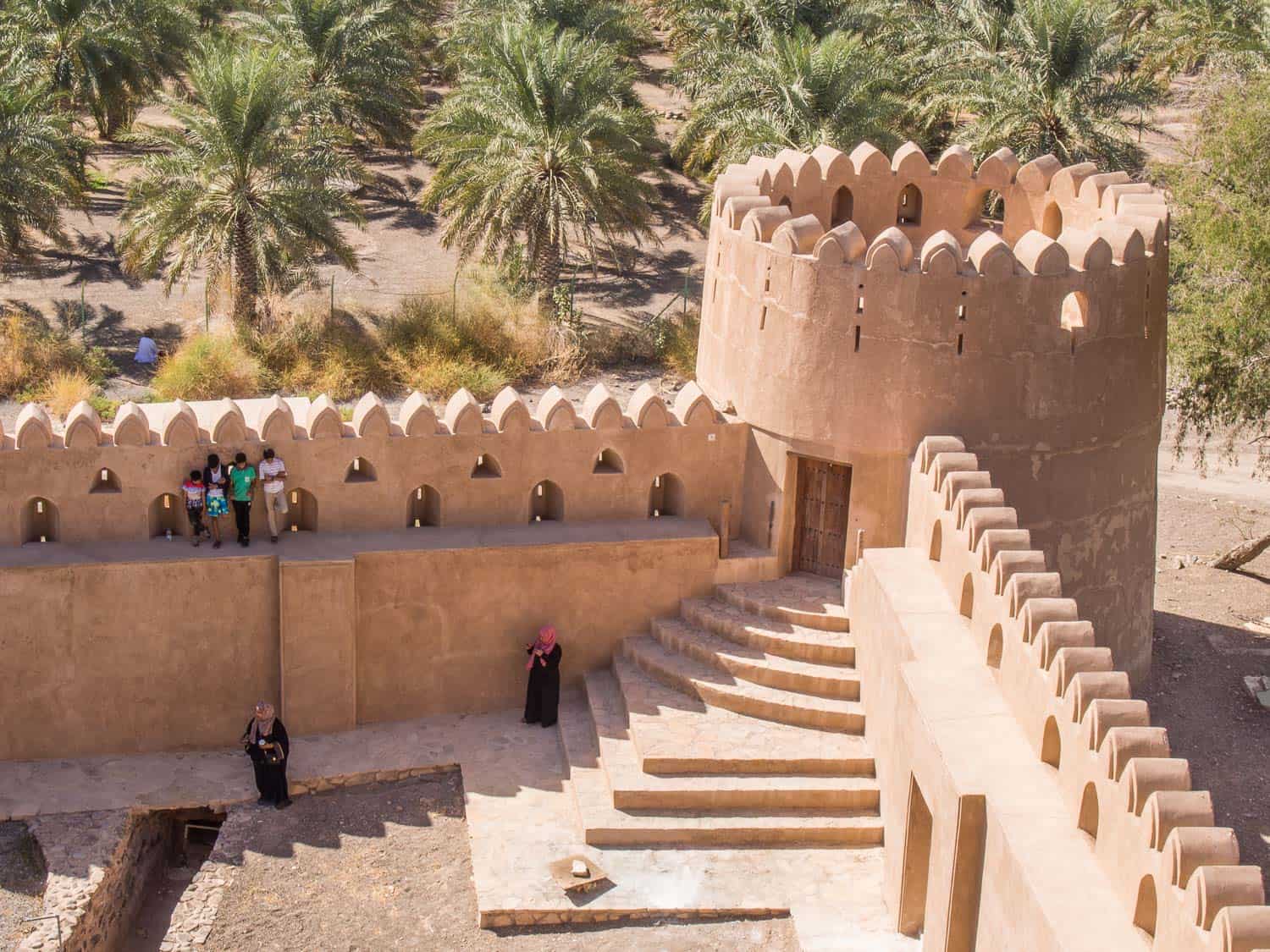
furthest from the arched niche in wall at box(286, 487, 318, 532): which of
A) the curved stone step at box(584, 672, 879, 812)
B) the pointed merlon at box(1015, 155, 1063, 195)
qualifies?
the pointed merlon at box(1015, 155, 1063, 195)

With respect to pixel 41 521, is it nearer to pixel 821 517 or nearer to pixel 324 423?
pixel 324 423

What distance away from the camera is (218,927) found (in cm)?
Answer: 1302

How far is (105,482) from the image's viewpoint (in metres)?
15.2

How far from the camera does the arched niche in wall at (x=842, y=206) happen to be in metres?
17.6

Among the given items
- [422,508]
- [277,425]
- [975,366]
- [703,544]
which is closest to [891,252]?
[975,366]

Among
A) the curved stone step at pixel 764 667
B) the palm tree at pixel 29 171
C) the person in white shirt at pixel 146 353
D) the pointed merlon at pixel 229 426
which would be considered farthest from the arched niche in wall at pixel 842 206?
the palm tree at pixel 29 171

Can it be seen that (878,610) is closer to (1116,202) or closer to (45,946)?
(1116,202)

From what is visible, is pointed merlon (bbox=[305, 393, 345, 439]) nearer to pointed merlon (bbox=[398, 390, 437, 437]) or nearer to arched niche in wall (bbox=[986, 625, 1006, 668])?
pointed merlon (bbox=[398, 390, 437, 437])

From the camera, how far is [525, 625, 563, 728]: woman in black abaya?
15539 mm

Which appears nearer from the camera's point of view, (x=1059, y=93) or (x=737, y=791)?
(x=737, y=791)

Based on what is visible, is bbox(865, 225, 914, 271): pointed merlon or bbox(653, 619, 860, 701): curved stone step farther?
bbox(653, 619, 860, 701): curved stone step

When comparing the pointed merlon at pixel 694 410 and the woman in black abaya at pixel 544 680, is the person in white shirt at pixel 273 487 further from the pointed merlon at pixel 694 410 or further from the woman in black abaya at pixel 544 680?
the pointed merlon at pixel 694 410

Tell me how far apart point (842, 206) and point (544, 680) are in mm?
6201

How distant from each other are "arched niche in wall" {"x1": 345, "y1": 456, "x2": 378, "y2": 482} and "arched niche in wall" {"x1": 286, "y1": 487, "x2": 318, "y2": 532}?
41 cm
